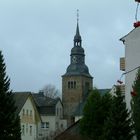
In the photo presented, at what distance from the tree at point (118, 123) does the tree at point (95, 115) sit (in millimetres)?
5560

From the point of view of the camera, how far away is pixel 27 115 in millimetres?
74000

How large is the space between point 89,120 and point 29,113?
39100 millimetres

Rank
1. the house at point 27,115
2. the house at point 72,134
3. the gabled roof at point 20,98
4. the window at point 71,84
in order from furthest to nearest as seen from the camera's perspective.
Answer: the window at point 71,84 < the house at point 27,115 < the gabled roof at point 20,98 < the house at point 72,134

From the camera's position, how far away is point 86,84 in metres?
125

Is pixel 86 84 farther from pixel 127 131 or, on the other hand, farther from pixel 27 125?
pixel 127 131

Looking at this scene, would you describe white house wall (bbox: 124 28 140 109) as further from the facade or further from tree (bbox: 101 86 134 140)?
tree (bbox: 101 86 134 140)

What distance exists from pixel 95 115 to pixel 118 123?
682 centimetres

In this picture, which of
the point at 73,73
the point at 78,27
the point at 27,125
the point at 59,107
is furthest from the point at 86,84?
the point at 27,125

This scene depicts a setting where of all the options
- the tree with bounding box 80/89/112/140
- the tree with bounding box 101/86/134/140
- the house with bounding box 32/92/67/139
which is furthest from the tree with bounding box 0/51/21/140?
the house with bounding box 32/92/67/139

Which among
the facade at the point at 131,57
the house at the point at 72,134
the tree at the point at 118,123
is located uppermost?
the facade at the point at 131,57

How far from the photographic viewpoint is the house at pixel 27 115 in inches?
2810

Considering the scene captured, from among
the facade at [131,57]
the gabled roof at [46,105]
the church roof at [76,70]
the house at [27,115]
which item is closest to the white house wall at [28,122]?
the house at [27,115]

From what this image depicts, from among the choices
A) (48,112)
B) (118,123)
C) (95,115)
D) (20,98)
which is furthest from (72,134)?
(48,112)

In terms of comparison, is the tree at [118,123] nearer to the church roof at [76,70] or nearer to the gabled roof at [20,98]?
the gabled roof at [20,98]
